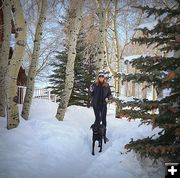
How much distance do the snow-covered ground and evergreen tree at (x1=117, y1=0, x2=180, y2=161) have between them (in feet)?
2.46

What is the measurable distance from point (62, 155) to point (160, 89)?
11.5 feet

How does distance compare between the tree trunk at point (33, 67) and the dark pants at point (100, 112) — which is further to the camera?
the tree trunk at point (33, 67)

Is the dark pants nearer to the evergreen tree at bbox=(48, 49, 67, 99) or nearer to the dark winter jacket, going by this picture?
the dark winter jacket

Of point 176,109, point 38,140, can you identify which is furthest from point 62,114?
point 176,109

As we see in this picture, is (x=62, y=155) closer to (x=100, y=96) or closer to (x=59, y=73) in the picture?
(x=100, y=96)

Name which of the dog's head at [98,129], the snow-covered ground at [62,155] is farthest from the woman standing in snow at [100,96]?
the snow-covered ground at [62,155]

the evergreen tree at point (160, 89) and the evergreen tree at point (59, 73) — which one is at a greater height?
the evergreen tree at point (59, 73)

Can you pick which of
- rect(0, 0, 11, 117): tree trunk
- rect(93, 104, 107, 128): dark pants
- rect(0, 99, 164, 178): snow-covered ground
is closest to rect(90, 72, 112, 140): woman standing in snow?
rect(93, 104, 107, 128): dark pants

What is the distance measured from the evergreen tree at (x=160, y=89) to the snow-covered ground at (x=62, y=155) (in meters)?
0.75

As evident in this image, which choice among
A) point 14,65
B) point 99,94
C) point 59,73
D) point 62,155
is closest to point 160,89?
point 62,155

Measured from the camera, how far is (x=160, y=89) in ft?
23.2

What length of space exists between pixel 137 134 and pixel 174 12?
379 cm

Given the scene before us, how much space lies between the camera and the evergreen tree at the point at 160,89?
6574 millimetres

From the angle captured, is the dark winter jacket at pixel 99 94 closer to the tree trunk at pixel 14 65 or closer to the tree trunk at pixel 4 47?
the tree trunk at pixel 14 65
